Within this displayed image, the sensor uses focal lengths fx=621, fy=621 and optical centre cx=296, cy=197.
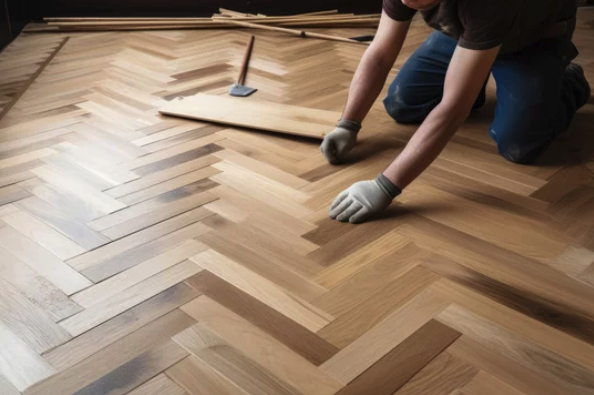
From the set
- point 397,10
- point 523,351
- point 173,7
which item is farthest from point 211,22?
point 523,351

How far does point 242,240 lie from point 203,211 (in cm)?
18

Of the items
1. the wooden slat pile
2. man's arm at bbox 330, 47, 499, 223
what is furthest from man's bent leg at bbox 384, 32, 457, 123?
the wooden slat pile

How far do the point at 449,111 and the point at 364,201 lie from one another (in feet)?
1.00

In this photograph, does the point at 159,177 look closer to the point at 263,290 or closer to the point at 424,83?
the point at 263,290

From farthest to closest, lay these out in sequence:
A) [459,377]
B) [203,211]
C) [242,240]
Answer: [203,211] → [242,240] → [459,377]

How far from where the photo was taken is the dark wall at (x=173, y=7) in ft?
11.1

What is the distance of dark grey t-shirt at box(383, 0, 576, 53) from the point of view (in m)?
1.46

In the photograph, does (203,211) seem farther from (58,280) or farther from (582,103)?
(582,103)

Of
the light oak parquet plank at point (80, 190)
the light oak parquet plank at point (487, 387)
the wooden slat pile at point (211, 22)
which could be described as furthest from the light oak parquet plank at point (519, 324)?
the wooden slat pile at point (211, 22)

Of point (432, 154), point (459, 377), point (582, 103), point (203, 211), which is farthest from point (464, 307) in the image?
point (582, 103)

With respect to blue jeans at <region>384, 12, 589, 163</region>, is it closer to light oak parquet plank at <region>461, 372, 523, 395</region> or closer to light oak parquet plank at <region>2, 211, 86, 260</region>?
light oak parquet plank at <region>461, 372, 523, 395</region>

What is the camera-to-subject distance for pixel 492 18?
1462 mm

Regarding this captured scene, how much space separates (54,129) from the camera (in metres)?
2.09

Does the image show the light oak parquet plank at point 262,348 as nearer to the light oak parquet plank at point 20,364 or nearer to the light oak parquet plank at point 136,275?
the light oak parquet plank at point 136,275
